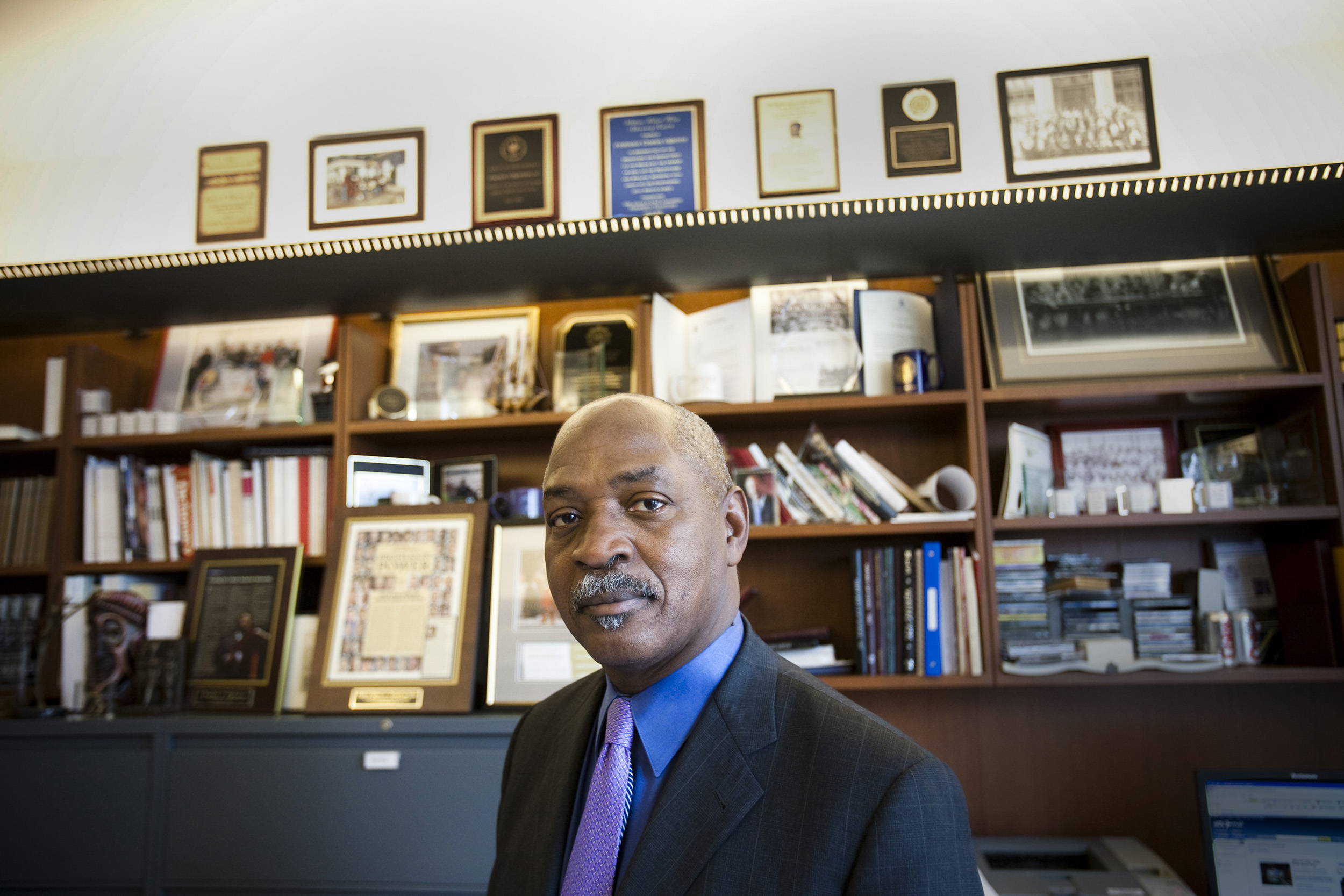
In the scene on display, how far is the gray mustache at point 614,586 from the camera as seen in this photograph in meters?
0.99

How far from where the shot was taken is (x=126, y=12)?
2111mm

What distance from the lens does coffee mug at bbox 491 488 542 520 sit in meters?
2.61

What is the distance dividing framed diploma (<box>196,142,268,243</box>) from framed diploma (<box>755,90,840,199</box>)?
1.31 meters

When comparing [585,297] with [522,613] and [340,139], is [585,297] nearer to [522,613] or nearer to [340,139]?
[340,139]

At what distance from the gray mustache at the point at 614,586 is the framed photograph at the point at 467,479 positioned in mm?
1748

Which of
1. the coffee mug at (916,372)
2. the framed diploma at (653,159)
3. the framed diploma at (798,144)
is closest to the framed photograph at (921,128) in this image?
the framed diploma at (798,144)

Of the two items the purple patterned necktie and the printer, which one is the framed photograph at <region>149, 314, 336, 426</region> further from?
the printer

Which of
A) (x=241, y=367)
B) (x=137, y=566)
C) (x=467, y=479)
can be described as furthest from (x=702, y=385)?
(x=137, y=566)

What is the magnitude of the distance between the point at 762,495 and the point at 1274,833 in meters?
1.44

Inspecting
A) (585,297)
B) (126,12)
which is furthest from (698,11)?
(126,12)

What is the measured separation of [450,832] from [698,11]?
2.10 metres

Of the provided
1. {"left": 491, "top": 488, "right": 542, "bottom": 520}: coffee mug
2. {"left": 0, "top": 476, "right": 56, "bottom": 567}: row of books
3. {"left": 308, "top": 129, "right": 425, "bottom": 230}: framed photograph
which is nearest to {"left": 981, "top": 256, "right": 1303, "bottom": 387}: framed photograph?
{"left": 491, "top": 488, "right": 542, "bottom": 520}: coffee mug

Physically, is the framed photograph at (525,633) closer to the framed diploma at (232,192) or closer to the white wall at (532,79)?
the white wall at (532,79)

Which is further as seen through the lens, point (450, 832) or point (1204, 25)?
point (450, 832)
